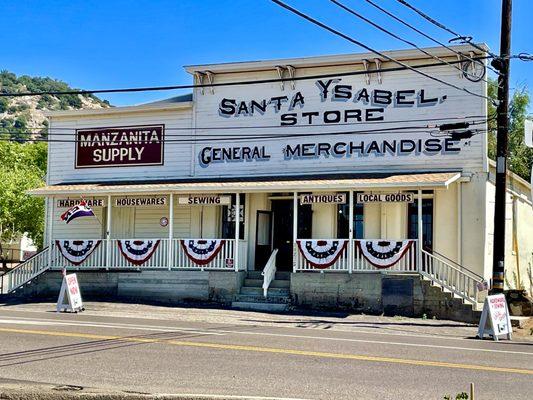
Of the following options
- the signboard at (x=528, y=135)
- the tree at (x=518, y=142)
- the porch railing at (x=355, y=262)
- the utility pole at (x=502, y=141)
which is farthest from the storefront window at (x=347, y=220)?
the tree at (x=518, y=142)

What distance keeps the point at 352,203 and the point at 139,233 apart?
8.60 metres

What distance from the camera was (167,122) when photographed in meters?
26.5

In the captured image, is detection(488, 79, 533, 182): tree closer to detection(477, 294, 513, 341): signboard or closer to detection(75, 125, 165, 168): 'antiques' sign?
detection(75, 125, 165, 168): 'antiques' sign

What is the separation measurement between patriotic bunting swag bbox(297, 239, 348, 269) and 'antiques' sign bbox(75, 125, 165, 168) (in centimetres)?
689

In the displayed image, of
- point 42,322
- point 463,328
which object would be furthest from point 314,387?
point 463,328

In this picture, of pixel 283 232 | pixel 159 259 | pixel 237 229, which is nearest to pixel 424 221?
pixel 283 232

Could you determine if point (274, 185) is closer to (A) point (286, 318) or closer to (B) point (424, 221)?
(B) point (424, 221)

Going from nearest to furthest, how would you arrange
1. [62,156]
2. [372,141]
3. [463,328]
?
[463,328] < [372,141] < [62,156]

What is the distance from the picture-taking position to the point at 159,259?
2456cm

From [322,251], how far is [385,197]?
2531 millimetres

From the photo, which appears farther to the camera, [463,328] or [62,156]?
[62,156]

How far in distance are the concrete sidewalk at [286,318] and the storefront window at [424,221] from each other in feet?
12.0

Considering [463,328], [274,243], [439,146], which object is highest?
[439,146]

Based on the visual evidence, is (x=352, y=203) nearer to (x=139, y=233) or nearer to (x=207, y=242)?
(x=207, y=242)
